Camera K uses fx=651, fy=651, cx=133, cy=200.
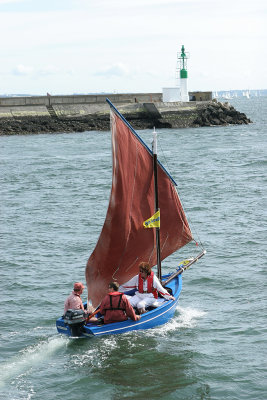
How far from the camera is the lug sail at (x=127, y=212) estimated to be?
611 inches

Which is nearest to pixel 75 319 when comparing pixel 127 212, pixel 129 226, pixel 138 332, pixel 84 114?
pixel 138 332

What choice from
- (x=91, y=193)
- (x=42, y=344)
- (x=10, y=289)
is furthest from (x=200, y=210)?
(x=42, y=344)

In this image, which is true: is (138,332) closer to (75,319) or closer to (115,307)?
(115,307)

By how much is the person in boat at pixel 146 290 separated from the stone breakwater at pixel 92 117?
54744mm

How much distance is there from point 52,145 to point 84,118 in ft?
44.0

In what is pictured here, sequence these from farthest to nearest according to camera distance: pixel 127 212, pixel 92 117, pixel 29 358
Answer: pixel 92 117
pixel 127 212
pixel 29 358

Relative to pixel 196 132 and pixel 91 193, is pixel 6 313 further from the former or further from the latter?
pixel 196 132

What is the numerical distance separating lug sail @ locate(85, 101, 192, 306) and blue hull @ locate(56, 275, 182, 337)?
1183 mm

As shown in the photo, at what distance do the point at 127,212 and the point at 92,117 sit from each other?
57.6 metres

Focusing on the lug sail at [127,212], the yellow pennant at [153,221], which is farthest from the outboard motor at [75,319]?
the yellow pennant at [153,221]

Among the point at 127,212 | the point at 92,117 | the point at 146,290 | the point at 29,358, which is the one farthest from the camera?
the point at 92,117

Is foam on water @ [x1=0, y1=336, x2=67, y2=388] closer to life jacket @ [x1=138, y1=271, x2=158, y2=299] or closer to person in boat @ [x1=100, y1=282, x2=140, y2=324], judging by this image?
person in boat @ [x1=100, y1=282, x2=140, y2=324]

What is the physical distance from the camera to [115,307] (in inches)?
580

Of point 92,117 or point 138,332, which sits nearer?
point 138,332
